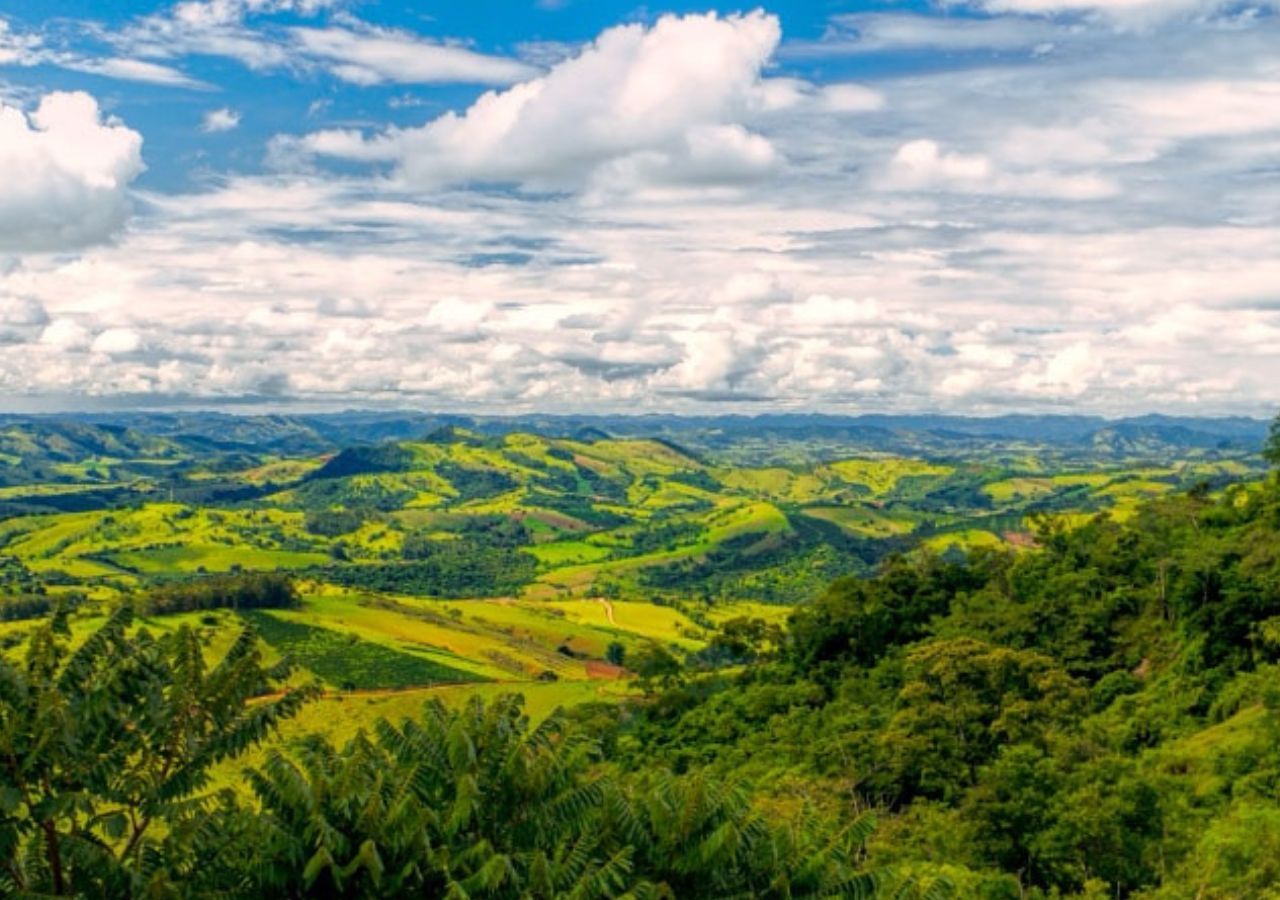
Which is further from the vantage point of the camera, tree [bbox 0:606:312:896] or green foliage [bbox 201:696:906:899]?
green foliage [bbox 201:696:906:899]

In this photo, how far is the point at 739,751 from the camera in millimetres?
79812

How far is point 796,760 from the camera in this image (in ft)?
237

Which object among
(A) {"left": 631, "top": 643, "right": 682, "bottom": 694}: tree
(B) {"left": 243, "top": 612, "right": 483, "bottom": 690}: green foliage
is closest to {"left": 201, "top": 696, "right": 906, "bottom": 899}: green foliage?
(A) {"left": 631, "top": 643, "right": 682, "bottom": 694}: tree

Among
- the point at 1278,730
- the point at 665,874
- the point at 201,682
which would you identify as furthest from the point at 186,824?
the point at 1278,730

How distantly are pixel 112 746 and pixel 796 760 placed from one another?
60549 millimetres

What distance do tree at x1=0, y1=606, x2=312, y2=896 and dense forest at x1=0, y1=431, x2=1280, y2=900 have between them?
0.06m

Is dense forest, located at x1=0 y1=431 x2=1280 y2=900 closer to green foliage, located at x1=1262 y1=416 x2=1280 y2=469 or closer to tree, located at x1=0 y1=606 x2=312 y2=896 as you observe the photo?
tree, located at x1=0 y1=606 x2=312 y2=896

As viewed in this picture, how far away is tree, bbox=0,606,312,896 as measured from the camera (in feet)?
54.7

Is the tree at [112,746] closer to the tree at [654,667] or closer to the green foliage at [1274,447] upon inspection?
the tree at [654,667]

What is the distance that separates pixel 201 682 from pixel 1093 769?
4254 cm

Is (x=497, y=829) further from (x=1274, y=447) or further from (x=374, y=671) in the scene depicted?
(x=374, y=671)

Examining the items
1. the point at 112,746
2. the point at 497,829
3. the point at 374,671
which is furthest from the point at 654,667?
the point at 374,671

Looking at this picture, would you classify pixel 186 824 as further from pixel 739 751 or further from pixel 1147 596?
pixel 1147 596

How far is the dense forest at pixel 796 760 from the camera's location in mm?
18047
